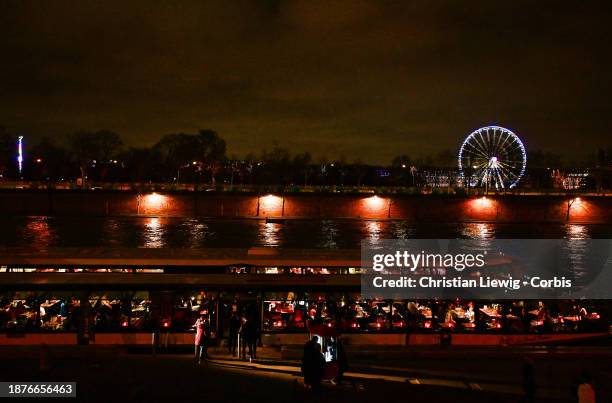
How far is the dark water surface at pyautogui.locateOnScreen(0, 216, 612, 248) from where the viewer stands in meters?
28.0

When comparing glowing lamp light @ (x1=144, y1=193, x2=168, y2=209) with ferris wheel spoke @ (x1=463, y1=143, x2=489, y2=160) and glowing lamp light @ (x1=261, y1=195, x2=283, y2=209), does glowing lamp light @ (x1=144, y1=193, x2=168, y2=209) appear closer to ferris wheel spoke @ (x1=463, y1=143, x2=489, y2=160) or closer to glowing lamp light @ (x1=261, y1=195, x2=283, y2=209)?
glowing lamp light @ (x1=261, y1=195, x2=283, y2=209)

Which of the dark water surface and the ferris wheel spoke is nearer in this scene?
the dark water surface

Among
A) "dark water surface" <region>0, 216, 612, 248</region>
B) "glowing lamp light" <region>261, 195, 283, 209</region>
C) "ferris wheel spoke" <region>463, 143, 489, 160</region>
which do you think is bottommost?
"dark water surface" <region>0, 216, 612, 248</region>

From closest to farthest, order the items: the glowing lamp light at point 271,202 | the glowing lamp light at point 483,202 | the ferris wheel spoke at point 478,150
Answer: the glowing lamp light at point 271,202 → the glowing lamp light at point 483,202 → the ferris wheel spoke at point 478,150

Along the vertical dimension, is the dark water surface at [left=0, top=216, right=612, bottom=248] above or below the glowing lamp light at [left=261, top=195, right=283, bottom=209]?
below

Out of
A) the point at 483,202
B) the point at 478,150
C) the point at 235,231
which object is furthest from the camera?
the point at 478,150

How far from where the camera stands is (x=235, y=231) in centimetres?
3412

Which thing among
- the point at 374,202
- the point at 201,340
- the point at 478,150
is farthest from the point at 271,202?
the point at 201,340

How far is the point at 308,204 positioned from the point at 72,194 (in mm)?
15237

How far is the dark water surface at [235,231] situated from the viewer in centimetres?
2803

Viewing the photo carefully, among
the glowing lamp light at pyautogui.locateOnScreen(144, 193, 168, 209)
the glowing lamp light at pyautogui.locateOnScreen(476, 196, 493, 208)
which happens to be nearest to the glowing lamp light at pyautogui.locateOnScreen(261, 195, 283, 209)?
the glowing lamp light at pyautogui.locateOnScreen(144, 193, 168, 209)

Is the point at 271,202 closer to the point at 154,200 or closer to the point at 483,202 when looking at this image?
the point at 154,200

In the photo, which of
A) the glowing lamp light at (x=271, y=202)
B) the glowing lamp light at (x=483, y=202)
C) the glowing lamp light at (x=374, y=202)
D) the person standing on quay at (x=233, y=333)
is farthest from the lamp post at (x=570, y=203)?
the person standing on quay at (x=233, y=333)

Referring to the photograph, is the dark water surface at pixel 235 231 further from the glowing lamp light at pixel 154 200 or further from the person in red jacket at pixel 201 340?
the person in red jacket at pixel 201 340
